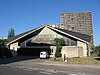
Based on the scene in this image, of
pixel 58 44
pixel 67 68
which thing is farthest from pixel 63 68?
pixel 58 44

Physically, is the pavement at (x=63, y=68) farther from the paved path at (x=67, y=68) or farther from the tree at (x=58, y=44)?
the tree at (x=58, y=44)

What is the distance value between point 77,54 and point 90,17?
70.8m

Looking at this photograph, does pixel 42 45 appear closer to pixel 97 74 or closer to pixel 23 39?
pixel 23 39

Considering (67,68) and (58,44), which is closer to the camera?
(67,68)

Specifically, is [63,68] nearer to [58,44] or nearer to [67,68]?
[67,68]

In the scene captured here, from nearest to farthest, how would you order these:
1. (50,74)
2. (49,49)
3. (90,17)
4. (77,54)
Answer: (50,74)
(77,54)
(49,49)
(90,17)

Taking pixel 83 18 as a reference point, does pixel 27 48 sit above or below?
below

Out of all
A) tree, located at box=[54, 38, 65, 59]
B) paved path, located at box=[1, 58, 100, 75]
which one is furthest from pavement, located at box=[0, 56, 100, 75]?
tree, located at box=[54, 38, 65, 59]

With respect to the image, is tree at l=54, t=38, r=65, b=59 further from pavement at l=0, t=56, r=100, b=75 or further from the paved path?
the paved path

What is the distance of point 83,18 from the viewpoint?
116 metres

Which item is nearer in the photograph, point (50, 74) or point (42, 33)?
point (50, 74)

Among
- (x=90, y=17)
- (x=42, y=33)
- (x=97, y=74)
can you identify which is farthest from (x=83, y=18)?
(x=97, y=74)

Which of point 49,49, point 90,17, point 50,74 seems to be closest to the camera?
point 50,74

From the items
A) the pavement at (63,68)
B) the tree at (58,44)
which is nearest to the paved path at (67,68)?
the pavement at (63,68)
